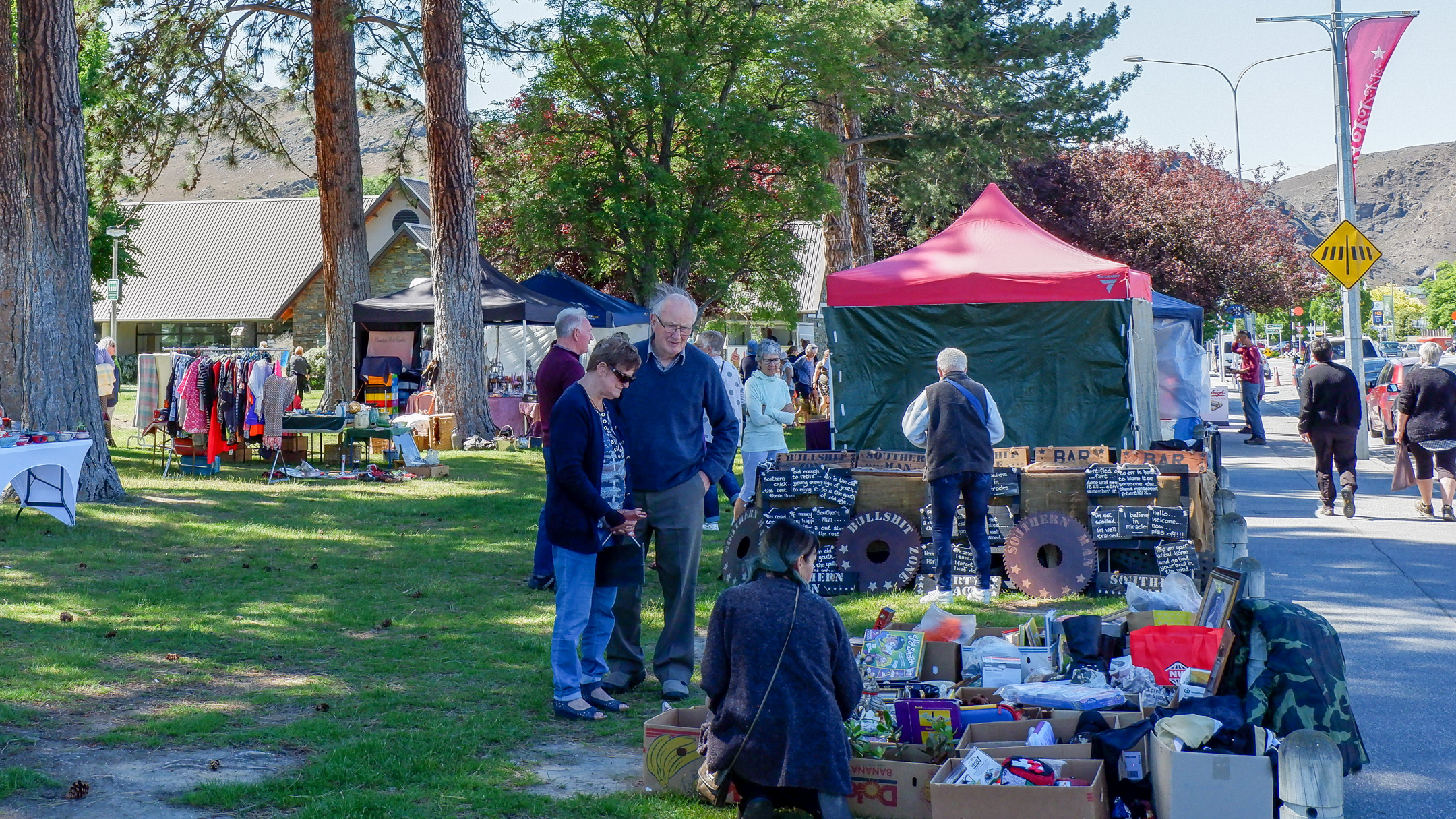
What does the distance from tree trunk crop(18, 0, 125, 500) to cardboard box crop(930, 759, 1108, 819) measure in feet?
35.2

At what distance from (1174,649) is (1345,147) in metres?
15.2

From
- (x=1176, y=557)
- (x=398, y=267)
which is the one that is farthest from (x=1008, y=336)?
(x=398, y=267)

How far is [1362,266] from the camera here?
56.7 feet

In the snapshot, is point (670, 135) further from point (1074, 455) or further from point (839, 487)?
point (839, 487)

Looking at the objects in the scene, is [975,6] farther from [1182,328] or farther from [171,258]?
[171,258]

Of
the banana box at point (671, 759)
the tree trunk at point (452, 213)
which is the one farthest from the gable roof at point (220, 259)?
the banana box at point (671, 759)

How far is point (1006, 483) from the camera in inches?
364

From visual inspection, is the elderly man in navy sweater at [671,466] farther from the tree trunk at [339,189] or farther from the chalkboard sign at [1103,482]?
the tree trunk at [339,189]

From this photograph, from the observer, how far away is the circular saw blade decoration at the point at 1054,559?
8.69m

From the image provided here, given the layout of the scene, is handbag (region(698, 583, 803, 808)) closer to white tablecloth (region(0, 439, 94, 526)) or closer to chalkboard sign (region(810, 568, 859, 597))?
chalkboard sign (region(810, 568, 859, 597))

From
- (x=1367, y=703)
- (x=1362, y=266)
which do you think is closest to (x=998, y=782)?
(x=1367, y=703)

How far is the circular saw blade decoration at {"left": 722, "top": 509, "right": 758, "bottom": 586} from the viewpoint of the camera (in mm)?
8938

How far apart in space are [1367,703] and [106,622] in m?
6.96

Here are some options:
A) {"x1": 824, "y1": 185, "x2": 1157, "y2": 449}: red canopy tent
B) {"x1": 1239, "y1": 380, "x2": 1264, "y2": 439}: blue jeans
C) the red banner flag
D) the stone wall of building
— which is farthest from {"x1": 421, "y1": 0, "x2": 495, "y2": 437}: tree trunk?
the stone wall of building
